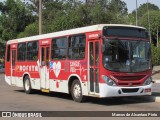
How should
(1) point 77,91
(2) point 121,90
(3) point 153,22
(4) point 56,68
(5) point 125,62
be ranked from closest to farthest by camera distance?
(2) point 121,90 → (5) point 125,62 → (1) point 77,91 → (4) point 56,68 → (3) point 153,22

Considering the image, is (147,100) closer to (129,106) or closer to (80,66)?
(129,106)

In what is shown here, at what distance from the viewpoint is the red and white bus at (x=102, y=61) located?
→ 15047 millimetres

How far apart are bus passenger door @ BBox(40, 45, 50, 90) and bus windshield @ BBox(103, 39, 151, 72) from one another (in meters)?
4.60

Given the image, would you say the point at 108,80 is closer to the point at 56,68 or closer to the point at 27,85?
the point at 56,68

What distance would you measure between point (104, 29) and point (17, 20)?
169 ft

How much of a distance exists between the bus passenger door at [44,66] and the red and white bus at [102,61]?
533 millimetres

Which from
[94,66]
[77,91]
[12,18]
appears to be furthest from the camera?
[12,18]

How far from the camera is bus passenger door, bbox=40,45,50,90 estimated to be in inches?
750

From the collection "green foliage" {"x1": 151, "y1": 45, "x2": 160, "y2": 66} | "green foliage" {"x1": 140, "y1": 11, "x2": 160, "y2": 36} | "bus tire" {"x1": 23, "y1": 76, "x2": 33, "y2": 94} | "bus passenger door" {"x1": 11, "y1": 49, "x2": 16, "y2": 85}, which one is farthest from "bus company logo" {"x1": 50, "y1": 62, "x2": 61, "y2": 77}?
"green foliage" {"x1": 140, "y1": 11, "x2": 160, "y2": 36}

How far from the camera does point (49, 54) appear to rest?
744 inches

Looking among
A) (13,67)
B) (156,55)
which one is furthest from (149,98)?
(156,55)

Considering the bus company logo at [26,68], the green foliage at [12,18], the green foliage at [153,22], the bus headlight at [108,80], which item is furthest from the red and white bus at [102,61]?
the green foliage at [153,22]

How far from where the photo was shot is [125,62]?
15.3 m

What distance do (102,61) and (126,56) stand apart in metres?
0.95
